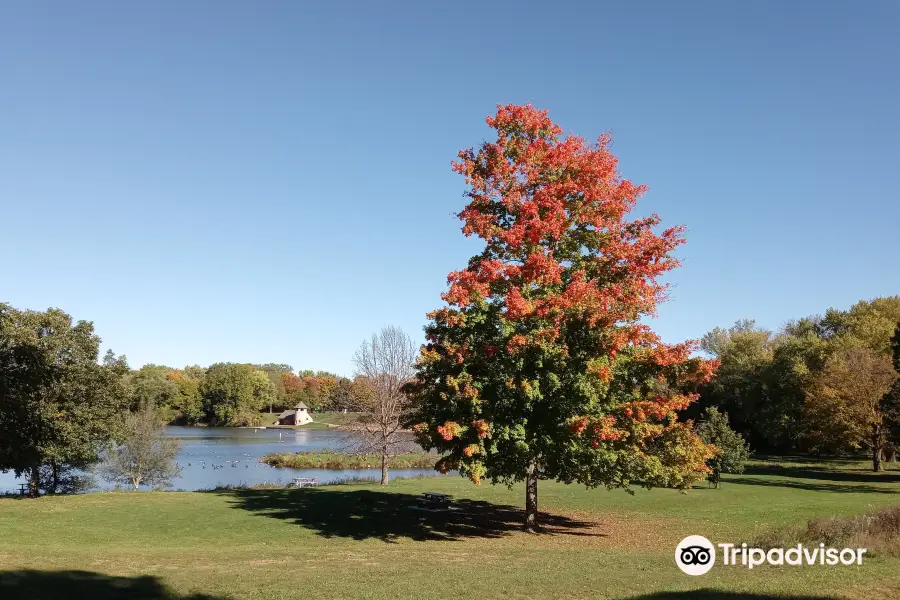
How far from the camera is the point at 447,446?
22047 mm

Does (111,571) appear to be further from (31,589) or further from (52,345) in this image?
(52,345)

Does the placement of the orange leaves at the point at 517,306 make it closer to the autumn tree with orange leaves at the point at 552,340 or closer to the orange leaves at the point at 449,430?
the autumn tree with orange leaves at the point at 552,340

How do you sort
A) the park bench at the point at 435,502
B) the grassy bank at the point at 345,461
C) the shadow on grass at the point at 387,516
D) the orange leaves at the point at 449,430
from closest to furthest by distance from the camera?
1. the orange leaves at the point at 449,430
2. the shadow on grass at the point at 387,516
3. the park bench at the point at 435,502
4. the grassy bank at the point at 345,461

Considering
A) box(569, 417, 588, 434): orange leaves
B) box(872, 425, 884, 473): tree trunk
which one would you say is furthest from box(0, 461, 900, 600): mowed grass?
box(872, 425, 884, 473): tree trunk

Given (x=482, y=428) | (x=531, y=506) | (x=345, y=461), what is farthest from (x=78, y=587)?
(x=345, y=461)

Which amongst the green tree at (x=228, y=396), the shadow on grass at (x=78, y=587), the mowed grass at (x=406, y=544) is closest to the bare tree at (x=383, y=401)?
the mowed grass at (x=406, y=544)

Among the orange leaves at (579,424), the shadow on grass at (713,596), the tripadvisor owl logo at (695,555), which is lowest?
the tripadvisor owl logo at (695,555)

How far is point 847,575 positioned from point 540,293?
1232 cm

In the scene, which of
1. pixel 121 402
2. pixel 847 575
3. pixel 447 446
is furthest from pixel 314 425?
pixel 847 575

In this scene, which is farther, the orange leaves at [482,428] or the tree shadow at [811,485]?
the tree shadow at [811,485]

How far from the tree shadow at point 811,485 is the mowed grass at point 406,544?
176mm

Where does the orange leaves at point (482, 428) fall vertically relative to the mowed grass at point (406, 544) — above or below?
above

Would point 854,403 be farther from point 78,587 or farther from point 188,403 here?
point 188,403

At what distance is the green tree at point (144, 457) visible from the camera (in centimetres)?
4819
